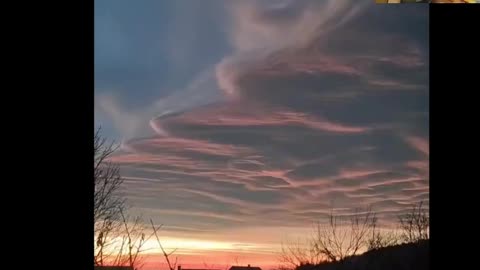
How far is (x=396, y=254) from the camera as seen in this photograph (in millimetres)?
5699

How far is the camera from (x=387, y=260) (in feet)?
18.4

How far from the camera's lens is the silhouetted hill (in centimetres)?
533

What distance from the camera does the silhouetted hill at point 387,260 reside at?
5334mm
